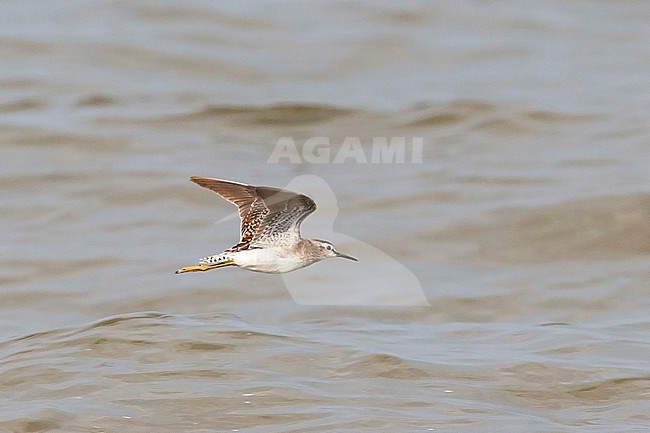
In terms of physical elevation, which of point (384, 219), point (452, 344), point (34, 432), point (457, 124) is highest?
point (457, 124)

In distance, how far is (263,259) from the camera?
25.5 feet

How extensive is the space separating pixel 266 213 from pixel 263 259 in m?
0.30

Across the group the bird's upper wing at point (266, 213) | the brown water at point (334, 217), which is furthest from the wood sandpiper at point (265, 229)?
the brown water at point (334, 217)

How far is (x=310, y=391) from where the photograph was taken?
8.30m

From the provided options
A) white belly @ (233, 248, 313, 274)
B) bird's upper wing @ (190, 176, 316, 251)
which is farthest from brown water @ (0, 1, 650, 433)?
bird's upper wing @ (190, 176, 316, 251)

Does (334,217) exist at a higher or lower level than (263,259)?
higher

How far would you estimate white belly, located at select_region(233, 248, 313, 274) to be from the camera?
A: 7.76 metres

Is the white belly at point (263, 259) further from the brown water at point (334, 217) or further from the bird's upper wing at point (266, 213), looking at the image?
the brown water at point (334, 217)

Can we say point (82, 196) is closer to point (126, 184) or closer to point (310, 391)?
point (126, 184)

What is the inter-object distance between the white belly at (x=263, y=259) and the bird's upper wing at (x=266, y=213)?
7 cm

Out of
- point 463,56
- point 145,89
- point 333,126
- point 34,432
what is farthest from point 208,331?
point 463,56

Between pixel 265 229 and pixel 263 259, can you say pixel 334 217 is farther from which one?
pixel 263 259

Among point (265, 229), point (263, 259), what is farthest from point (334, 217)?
point (263, 259)

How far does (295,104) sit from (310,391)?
8.63 metres
